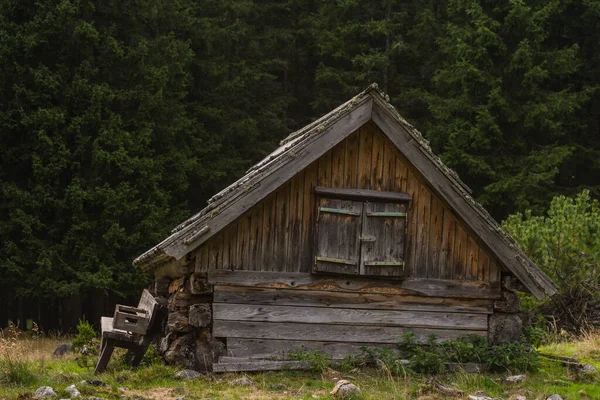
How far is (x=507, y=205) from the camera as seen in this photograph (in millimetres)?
29938

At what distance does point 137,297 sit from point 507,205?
13.2 m

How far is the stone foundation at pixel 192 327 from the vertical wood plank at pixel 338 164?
263 cm

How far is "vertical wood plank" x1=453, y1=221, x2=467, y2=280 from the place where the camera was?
14.3m

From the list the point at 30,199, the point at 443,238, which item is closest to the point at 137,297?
the point at 30,199

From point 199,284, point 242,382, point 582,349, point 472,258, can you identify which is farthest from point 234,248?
point 582,349

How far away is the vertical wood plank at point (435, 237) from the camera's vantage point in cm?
1420

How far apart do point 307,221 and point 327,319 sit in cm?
164

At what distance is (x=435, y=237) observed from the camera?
46.6 feet

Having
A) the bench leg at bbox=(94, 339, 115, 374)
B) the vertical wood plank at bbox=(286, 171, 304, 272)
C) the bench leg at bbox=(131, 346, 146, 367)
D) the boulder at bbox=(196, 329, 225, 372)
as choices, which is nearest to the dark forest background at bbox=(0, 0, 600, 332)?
the bench leg at bbox=(131, 346, 146, 367)

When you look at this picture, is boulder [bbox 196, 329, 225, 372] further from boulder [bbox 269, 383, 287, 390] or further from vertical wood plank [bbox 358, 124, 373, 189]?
vertical wood plank [bbox 358, 124, 373, 189]

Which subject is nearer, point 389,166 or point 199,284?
point 199,284

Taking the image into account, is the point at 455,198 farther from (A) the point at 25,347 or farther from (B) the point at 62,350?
(A) the point at 25,347

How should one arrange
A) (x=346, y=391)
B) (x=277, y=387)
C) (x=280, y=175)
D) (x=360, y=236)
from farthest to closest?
(x=360, y=236) < (x=280, y=175) < (x=277, y=387) < (x=346, y=391)

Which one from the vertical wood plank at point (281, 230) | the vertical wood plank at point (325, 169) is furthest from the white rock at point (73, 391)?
the vertical wood plank at point (325, 169)
